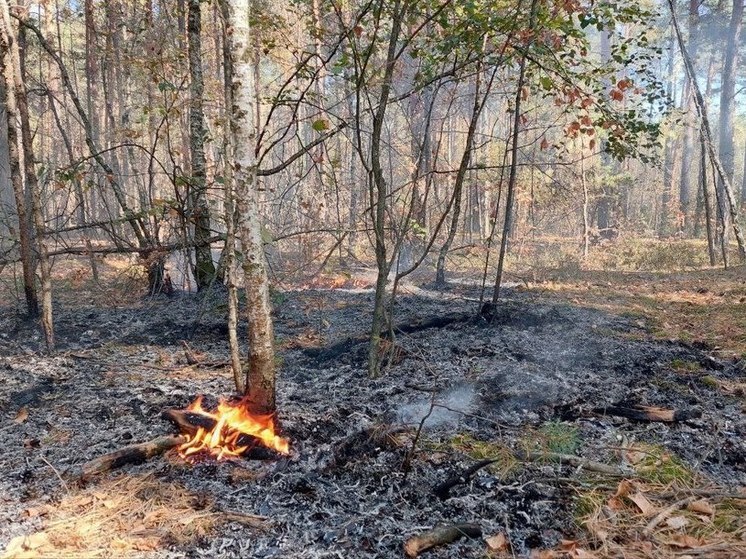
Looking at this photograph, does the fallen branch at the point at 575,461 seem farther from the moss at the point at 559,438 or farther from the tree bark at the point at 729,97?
the tree bark at the point at 729,97

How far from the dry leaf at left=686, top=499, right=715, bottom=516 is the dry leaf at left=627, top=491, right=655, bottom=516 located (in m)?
0.18

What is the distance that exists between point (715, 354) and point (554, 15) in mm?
4039

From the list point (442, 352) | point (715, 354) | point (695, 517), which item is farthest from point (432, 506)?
point (715, 354)

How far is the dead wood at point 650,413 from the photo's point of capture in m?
3.84

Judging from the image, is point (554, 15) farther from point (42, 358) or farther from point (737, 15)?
point (737, 15)

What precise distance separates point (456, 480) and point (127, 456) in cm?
209

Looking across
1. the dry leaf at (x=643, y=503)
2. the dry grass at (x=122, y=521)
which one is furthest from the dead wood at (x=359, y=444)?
the dry leaf at (x=643, y=503)

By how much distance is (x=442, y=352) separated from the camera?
18.2 ft

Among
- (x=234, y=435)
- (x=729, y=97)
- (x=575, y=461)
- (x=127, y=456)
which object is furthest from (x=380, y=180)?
(x=729, y=97)

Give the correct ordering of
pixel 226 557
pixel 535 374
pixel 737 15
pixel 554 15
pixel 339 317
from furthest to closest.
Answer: pixel 737 15 < pixel 339 317 < pixel 554 15 < pixel 535 374 < pixel 226 557

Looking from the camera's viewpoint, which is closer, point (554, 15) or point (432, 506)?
point (432, 506)

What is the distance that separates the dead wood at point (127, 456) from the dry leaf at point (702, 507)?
3.06 meters

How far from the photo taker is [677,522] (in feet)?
8.13

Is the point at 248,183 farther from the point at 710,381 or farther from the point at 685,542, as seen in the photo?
the point at 710,381
